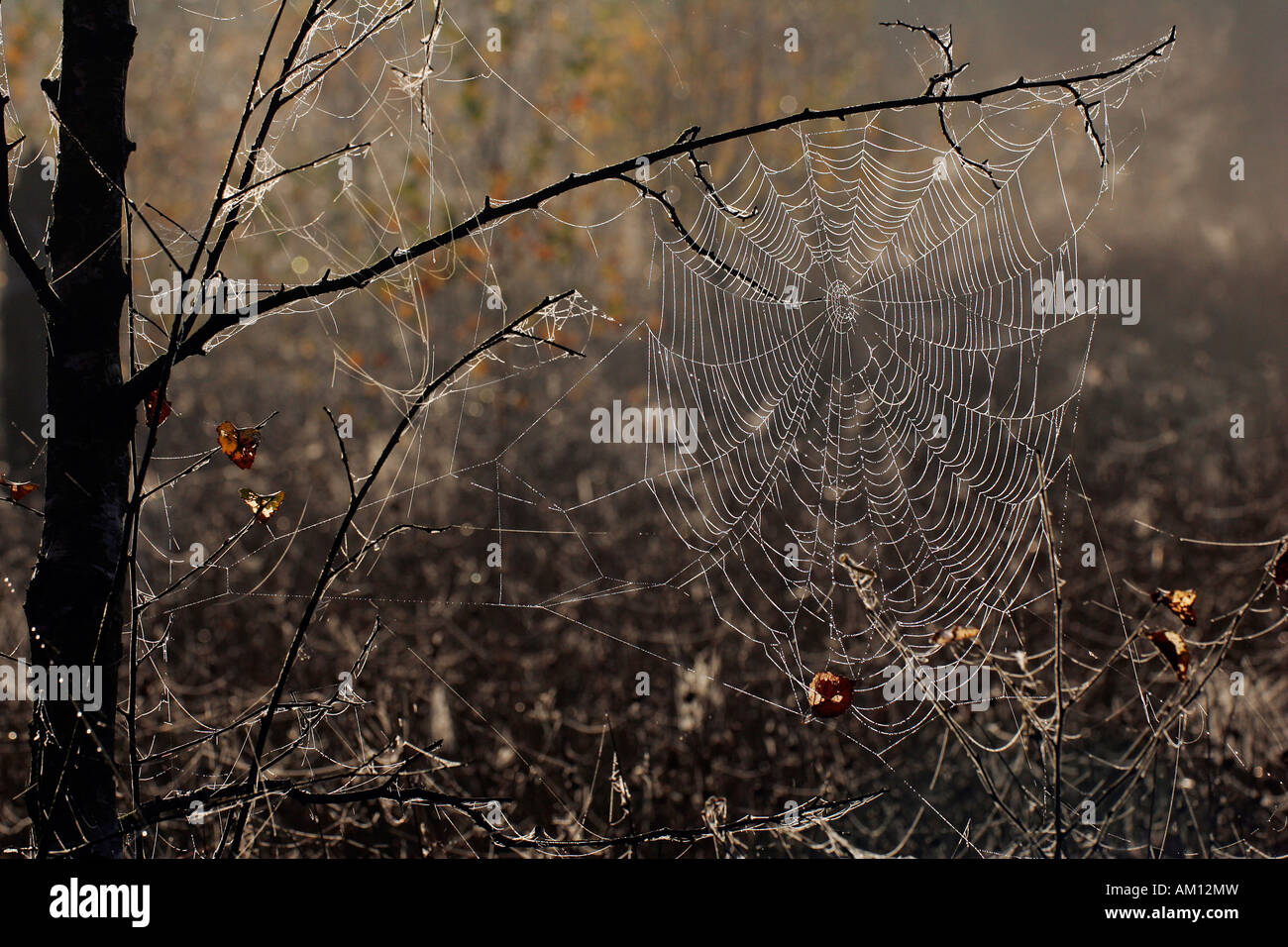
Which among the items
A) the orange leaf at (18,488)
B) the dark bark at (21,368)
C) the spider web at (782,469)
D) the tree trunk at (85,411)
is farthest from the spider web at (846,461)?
the dark bark at (21,368)

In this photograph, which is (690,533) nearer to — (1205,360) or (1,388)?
(1,388)

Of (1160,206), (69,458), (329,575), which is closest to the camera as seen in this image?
(329,575)

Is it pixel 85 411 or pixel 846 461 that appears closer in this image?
pixel 85 411

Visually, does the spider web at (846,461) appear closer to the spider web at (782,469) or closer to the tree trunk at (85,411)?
the spider web at (782,469)

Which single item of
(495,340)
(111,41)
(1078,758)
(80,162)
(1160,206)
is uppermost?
(1160,206)

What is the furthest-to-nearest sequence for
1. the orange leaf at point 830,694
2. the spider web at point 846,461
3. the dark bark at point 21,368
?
1. the dark bark at point 21,368
2. the spider web at point 846,461
3. the orange leaf at point 830,694

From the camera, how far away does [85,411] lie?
6.88 feet

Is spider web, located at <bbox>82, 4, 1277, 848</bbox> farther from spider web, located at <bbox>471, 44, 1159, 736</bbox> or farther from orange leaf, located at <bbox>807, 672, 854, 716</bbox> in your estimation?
orange leaf, located at <bbox>807, 672, 854, 716</bbox>

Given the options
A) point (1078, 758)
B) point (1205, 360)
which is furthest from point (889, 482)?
point (1205, 360)

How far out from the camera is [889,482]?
29.0ft

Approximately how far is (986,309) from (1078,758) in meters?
8.06

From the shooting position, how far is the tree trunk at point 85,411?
79.9 inches

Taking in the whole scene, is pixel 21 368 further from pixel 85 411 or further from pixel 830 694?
pixel 830 694

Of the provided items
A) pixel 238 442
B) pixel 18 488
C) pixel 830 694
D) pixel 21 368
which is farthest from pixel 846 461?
pixel 21 368
